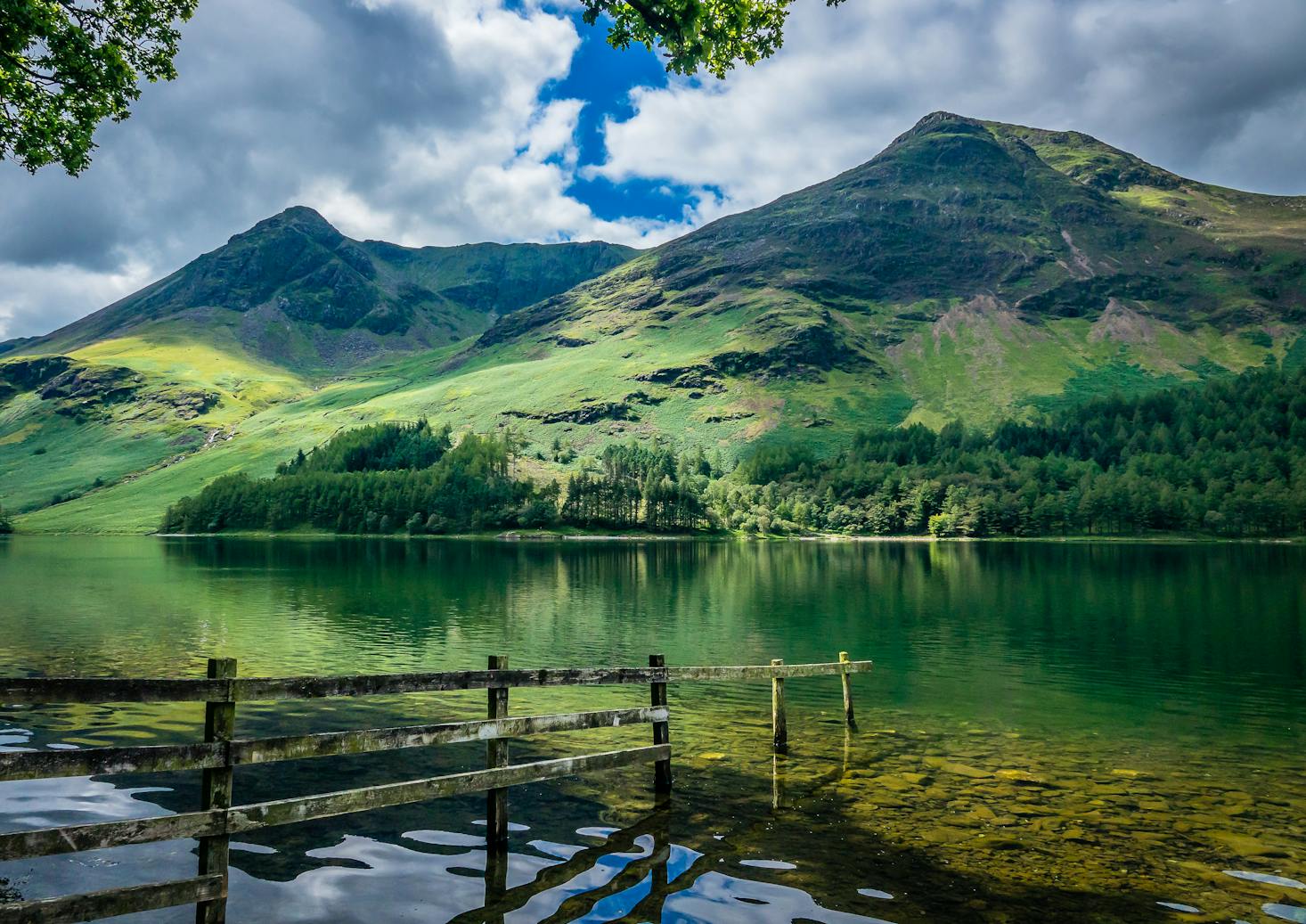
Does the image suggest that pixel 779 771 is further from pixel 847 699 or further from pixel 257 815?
pixel 257 815

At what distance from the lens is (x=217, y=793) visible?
12.3m

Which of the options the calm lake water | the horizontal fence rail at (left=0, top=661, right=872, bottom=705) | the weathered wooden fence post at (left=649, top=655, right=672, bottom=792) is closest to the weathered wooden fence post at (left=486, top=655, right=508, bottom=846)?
the horizontal fence rail at (left=0, top=661, right=872, bottom=705)

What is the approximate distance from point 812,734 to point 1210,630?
4406 cm

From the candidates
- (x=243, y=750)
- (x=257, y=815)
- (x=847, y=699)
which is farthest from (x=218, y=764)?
(x=847, y=699)

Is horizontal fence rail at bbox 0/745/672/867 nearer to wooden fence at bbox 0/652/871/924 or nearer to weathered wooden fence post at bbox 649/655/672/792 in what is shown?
wooden fence at bbox 0/652/871/924

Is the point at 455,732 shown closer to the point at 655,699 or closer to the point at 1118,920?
the point at 655,699

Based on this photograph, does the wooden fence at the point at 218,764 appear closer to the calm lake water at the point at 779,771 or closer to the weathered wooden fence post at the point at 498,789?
the weathered wooden fence post at the point at 498,789

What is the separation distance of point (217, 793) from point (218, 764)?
17.8 inches

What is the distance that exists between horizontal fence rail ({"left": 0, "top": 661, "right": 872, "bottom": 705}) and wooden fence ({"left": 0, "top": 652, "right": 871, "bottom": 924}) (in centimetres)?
2

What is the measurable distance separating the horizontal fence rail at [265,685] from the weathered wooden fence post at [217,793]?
20 cm

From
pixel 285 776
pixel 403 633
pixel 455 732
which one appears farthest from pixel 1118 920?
pixel 403 633

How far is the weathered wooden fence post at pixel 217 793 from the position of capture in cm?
1214

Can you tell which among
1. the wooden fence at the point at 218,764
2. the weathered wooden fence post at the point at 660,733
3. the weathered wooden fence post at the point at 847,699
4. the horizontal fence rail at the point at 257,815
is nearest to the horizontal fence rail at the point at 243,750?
the wooden fence at the point at 218,764

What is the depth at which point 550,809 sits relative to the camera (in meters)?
19.2
